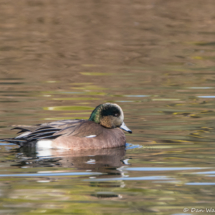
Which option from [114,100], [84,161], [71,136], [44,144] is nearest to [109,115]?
[71,136]

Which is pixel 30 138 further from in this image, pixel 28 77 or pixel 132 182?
pixel 28 77

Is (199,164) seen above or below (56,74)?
below

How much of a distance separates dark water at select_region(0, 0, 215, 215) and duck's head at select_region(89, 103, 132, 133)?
1.35 ft

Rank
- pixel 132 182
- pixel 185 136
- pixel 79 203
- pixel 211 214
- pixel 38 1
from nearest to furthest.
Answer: pixel 211 214 < pixel 79 203 < pixel 132 182 < pixel 185 136 < pixel 38 1

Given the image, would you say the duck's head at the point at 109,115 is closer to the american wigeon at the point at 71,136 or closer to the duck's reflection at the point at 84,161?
the american wigeon at the point at 71,136

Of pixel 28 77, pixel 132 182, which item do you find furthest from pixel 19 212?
pixel 28 77

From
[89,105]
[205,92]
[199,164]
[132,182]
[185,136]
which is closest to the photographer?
[132,182]

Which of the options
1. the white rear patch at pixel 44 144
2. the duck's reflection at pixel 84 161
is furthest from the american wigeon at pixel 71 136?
the duck's reflection at pixel 84 161

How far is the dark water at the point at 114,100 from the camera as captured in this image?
613cm

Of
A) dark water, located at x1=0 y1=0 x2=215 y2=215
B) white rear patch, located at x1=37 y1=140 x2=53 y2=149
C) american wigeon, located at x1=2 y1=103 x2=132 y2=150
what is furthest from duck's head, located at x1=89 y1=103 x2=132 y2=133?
white rear patch, located at x1=37 y1=140 x2=53 y2=149

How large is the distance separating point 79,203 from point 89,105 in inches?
218

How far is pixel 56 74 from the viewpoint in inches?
599

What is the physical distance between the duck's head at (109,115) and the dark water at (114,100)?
1.35 ft

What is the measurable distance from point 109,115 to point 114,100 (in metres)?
2.97
